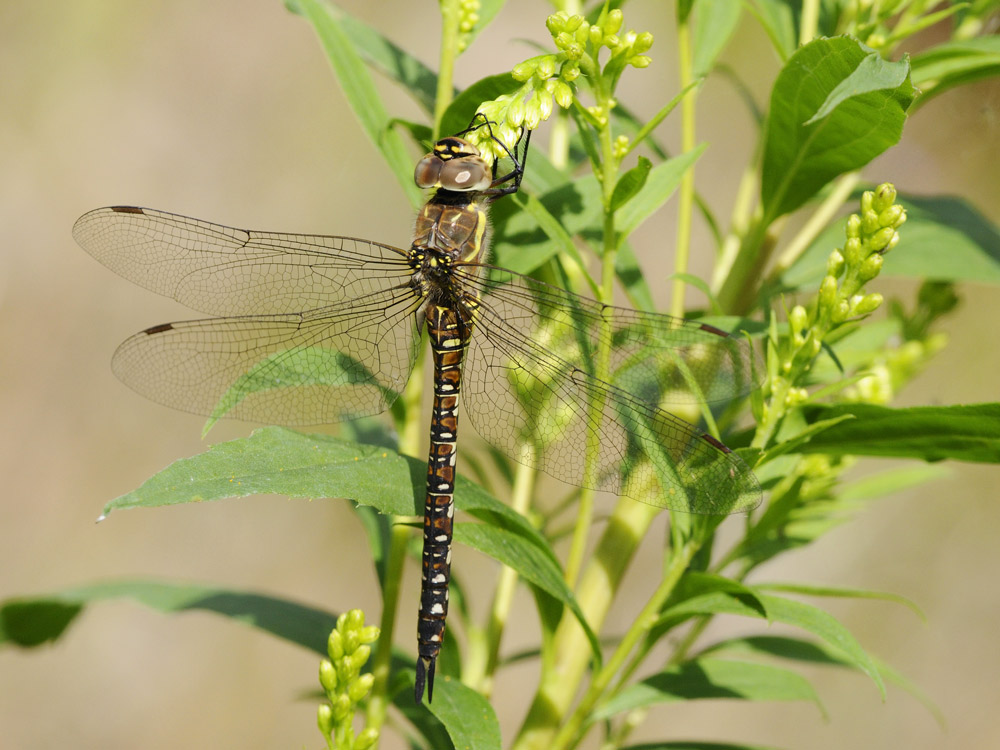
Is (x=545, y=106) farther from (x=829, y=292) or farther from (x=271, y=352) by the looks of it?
(x=271, y=352)

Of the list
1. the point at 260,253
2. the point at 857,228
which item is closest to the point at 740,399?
the point at 857,228

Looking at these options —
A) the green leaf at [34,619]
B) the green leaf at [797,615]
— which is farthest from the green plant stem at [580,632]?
the green leaf at [34,619]

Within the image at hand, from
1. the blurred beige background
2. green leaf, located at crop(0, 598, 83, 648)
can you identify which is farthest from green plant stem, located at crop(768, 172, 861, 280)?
the blurred beige background

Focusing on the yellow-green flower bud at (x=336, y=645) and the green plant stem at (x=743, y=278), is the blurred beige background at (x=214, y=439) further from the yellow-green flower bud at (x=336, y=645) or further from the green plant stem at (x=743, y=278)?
the yellow-green flower bud at (x=336, y=645)

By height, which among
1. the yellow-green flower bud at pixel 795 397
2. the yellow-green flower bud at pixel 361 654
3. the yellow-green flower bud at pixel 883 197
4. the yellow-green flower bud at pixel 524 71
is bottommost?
the yellow-green flower bud at pixel 361 654

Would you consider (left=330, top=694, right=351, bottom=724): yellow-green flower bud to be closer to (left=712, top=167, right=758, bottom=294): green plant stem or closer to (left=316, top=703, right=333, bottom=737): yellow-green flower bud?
(left=316, top=703, right=333, bottom=737): yellow-green flower bud

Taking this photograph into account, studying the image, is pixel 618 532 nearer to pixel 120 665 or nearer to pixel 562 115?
pixel 562 115
